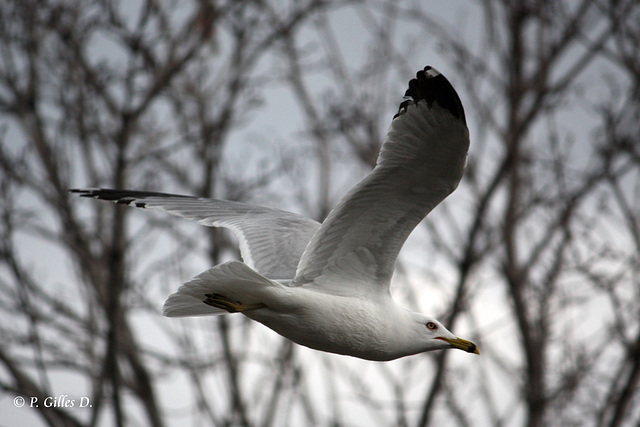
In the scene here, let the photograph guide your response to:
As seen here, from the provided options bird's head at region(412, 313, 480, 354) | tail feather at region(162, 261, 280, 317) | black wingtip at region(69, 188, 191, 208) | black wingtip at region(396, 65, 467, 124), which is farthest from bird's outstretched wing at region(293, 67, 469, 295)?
black wingtip at region(69, 188, 191, 208)

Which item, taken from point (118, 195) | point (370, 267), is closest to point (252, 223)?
point (118, 195)

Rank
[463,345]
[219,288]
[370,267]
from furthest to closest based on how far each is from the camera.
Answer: [463,345], [370,267], [219,288]

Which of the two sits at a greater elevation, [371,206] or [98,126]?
[98,126]

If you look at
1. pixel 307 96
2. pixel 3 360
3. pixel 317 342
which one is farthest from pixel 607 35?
pixel 3 360

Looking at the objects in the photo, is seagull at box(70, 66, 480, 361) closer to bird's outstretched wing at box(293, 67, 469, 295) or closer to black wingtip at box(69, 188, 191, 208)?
bird's outstretched wing at box(293, 67, 469, 295)

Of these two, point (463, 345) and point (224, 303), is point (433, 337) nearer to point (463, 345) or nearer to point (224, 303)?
point (463, 345)

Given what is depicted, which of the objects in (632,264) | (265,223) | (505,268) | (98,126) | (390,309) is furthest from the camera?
(505,268)

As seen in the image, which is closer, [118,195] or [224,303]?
[224,303]

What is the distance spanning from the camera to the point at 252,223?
212 inches

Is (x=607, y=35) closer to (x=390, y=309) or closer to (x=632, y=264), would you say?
(x=632, y=264)

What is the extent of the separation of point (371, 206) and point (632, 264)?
432 centimetres

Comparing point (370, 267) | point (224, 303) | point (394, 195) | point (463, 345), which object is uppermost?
point (394, 195)

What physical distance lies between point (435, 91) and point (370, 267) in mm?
1003

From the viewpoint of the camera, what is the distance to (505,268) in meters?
9.36
